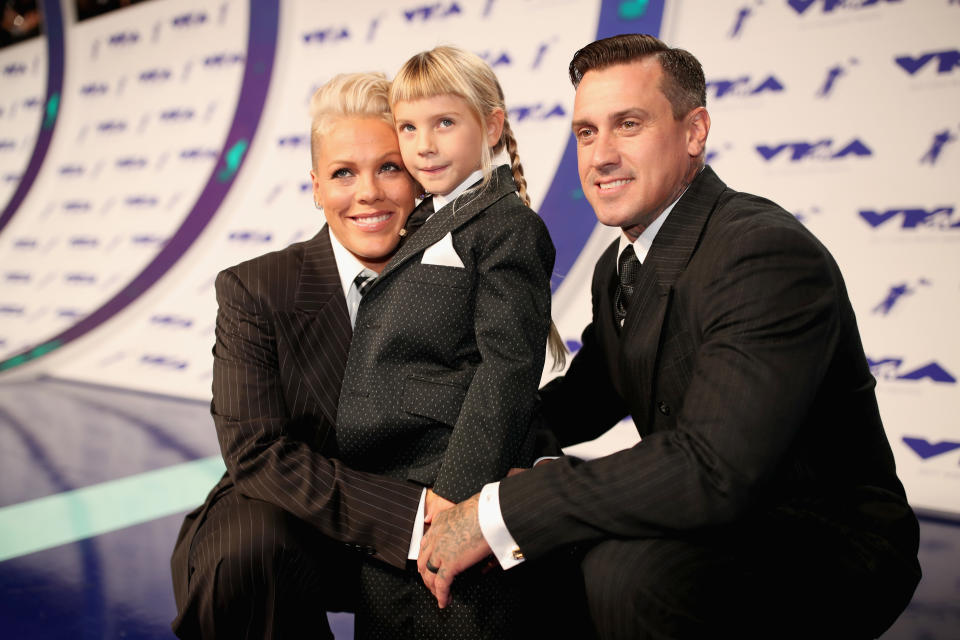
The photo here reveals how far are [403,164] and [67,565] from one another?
6.25ft

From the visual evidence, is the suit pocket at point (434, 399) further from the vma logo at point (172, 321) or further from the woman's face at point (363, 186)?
the vma logo at point (172, 321)

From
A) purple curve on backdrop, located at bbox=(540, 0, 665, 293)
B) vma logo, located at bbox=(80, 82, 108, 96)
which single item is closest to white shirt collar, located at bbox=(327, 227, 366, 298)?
purple curve on backdrop, located at bbox=(540, 0, 665, 293)

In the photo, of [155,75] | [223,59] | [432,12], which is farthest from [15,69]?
[432,12]

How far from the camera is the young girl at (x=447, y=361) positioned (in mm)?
1578

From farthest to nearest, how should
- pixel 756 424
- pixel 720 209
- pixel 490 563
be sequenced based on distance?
pixel 720 209, pixel 490 563, pixel 756 424

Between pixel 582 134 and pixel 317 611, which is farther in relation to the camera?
pixel 582 134

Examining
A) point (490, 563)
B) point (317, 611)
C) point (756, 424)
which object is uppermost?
point (756, 424)

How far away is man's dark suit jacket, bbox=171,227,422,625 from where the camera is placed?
1.58 m

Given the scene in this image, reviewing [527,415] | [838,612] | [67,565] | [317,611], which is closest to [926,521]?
[838,612]

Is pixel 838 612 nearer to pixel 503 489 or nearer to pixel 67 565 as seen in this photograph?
pixel 503 489

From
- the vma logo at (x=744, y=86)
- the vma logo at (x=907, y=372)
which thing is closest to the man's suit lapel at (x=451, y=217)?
the vma logo at (x=907, y=372)

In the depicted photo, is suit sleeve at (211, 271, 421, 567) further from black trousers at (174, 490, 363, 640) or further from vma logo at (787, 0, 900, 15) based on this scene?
vma logo at (787, 0, 900, 15)

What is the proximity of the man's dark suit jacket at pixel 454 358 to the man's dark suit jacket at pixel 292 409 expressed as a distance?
0.07 meters

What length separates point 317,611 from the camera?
1644mm
